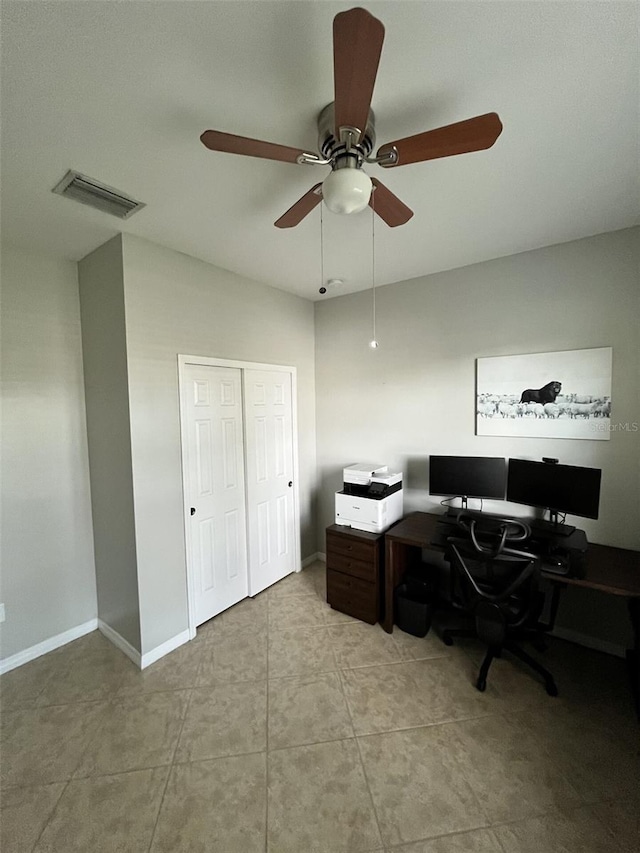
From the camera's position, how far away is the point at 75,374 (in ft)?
7.93

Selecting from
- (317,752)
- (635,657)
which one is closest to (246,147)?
(317,752)

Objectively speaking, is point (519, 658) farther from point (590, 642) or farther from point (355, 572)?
point (355, 572)

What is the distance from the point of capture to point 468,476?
8.23ft

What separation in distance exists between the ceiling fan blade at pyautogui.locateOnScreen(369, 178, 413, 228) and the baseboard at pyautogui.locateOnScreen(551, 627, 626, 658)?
2.88 m

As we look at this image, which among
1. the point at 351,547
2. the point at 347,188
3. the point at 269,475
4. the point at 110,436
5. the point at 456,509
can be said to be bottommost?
the point at 351,547

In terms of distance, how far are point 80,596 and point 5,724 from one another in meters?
0.78

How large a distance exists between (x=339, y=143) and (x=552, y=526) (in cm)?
250

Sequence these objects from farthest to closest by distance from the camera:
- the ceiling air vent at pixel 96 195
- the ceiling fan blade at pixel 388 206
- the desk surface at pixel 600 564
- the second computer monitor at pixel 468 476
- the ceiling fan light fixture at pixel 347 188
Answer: the second computer monitor at pixel 468 476
the desk surface at pixel 600 564
the ceiling air vent at pixel 96 195
the ceiling fan blade at pixel 388 206
the ceiling fan light fixture at pixel 347 188

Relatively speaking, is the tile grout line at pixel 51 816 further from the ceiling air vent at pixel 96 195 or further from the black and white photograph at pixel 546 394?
the black and white photograph at pixel 546 394

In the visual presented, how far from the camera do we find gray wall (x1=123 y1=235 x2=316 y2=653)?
6.87 feet

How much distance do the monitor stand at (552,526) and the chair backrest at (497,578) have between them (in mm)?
391

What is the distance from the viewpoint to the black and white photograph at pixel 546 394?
7.17 feet

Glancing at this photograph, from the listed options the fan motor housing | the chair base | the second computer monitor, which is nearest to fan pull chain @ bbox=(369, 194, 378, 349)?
the fan motor housing

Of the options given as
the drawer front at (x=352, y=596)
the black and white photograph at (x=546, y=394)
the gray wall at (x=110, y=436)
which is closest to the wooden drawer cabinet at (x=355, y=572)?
the drawer front at (x=352, y=596)
